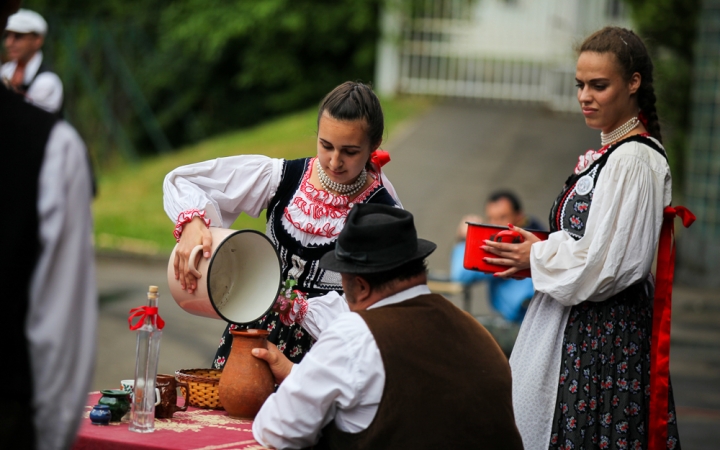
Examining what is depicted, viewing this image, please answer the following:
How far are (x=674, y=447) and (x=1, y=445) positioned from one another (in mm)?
1986

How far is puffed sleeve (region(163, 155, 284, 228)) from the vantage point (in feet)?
8.82

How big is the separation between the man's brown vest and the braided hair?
109 centimetres

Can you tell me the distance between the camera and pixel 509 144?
1205cm

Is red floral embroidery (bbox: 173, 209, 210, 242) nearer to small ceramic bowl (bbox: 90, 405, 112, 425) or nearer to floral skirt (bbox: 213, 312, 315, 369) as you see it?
floral skirt (bbox: 213, 312, 315, 369)

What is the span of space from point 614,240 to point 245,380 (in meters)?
1.14

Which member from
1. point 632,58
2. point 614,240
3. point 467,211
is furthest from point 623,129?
point 467,211

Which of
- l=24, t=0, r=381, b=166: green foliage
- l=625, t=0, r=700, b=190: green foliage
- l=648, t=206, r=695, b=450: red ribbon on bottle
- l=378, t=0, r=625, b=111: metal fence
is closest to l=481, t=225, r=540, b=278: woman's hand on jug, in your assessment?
l=648, t=206, r=695, b=450: red ribbon on bottle

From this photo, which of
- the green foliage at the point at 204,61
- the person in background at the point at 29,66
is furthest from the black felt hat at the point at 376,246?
the green foliage at the point at 204,61

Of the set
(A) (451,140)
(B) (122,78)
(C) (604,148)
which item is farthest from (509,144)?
(C) (604,148)

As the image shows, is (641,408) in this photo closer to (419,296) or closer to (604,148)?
(604,148)

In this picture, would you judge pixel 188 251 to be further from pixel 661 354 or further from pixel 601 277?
pixel 661 354

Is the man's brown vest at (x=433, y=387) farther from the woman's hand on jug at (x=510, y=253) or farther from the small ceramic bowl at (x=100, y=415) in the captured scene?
the woman's hand on jug at (x=510, y=253)

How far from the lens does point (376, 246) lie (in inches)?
82.7

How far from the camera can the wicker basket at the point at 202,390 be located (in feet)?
8.18
